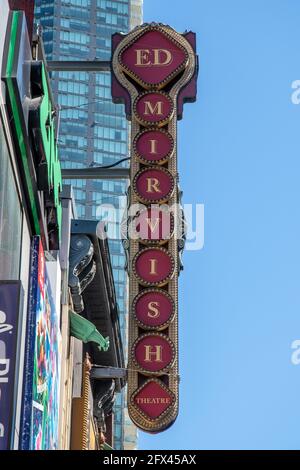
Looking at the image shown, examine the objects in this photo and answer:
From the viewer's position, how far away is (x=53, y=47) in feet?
594

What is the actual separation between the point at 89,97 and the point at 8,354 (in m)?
161

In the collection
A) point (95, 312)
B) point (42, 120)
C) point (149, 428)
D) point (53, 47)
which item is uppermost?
point (53, 47)

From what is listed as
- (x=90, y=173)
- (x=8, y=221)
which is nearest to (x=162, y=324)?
(x=90, y=173)

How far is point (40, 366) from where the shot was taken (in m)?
24.3

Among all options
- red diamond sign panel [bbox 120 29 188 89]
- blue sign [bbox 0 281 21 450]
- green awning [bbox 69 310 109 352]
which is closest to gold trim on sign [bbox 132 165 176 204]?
red diamond sign panel [bbox 120 29 188 89]

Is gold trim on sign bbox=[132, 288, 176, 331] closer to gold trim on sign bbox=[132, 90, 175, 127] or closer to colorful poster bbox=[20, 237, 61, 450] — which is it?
gold trim on sign bbox=[132, 90, 175, 127]

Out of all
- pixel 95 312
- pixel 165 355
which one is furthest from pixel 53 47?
pixel 165 355

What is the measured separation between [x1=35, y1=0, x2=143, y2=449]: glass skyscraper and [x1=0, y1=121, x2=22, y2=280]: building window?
464ft

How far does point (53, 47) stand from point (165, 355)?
150636mm

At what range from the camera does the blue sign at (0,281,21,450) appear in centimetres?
1784

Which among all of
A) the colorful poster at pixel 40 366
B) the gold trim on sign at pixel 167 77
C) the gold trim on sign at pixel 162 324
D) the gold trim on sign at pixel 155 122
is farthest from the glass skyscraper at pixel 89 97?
the colorful poster at pixel 40 366
